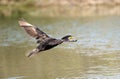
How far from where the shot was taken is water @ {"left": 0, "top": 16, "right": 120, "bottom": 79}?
13.4 metres

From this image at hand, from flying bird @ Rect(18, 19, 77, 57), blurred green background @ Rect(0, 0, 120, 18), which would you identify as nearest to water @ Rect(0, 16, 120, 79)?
flying bird @ Rect(18, 19, 77, 57)

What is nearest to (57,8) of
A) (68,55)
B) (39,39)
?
(68,55)

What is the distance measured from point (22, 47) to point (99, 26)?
708 cm

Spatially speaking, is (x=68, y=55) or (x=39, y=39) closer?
(x=39, y=39)

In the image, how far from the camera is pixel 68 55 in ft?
54.2

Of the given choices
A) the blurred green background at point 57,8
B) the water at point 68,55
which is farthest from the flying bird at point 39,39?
the blurred green background at point 57,8

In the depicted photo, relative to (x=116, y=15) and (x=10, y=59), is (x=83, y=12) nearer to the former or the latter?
(x=116, y=15)

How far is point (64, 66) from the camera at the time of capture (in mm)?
14469

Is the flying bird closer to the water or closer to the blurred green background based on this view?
the water

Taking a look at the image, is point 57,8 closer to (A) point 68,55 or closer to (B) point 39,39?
(A) point 68,55

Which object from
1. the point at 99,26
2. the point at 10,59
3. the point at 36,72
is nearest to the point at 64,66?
the point at 36,72

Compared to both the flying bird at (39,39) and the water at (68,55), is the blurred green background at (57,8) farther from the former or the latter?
the flying bird at (39,39)

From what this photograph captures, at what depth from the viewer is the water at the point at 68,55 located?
1342cm

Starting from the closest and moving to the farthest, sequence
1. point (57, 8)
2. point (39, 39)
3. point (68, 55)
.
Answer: point (39, 39), point (68, 55), point (57, 8)
